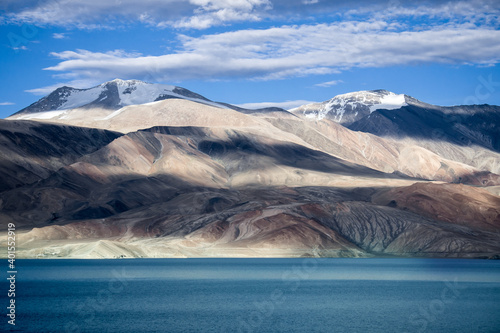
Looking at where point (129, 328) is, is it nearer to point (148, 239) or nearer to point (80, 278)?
point (80, 278)

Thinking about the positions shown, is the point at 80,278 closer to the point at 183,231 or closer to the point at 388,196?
the point at 183,231

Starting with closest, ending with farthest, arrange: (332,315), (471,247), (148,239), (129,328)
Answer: (129,328), (332,315), (471,247), (148,239)

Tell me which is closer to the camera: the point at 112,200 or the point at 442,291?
the point at 442,291

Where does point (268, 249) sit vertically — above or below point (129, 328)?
below

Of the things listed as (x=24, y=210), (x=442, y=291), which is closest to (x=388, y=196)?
(x=24, y=210)

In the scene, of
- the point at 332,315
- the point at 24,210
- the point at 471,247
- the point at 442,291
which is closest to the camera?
the point at 332,315

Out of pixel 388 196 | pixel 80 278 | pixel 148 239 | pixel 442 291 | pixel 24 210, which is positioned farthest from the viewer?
pixel 388 196

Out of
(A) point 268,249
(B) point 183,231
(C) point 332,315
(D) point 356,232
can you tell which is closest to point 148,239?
(B) point 183,231
